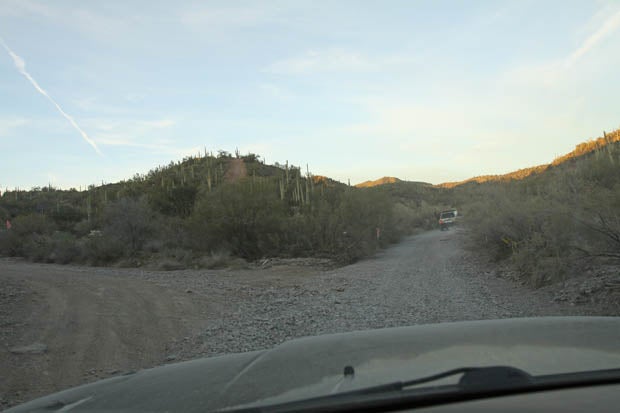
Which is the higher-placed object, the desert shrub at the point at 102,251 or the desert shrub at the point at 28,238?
the desert shrub at the point at 28,238

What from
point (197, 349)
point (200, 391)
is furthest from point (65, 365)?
point (200, 391)

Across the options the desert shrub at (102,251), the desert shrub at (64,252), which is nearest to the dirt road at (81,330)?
the desert shrub at (102,251)

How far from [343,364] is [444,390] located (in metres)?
0.70

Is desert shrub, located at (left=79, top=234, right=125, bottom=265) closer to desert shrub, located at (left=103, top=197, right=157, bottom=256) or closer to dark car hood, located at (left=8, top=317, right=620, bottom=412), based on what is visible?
desert shrub, located at (left=103, top=197, right=157, bottom=256)

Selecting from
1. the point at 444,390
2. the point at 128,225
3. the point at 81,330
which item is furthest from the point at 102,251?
the point at 444,390

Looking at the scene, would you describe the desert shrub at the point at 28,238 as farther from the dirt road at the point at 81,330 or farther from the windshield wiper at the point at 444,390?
the windshield wiper at the point at 444,390

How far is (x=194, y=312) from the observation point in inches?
394

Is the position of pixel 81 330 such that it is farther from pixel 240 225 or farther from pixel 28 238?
pixel 28 238

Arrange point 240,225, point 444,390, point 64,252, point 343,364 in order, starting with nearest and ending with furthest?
point 444,390 < point 343,364 < point 240,225 < point 64,252

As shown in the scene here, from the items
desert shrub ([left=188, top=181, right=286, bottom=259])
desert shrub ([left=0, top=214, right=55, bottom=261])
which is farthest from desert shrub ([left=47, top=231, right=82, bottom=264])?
desert shrub ([left=188, top=181, right=286, bottom=259])

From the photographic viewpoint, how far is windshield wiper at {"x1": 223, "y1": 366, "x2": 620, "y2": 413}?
4.83 feet

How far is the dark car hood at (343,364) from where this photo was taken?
1.77 m

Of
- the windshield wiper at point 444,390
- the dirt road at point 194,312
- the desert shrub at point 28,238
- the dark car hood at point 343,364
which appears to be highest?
the desert shrub at point 28,238

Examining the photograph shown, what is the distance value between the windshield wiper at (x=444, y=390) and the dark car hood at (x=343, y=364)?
3.4 inches
